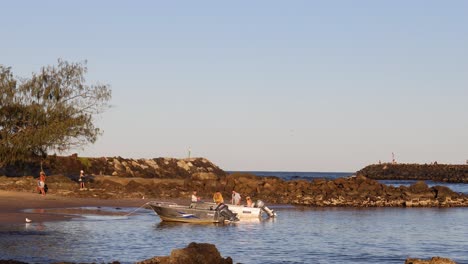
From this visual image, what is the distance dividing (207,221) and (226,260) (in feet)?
79.2

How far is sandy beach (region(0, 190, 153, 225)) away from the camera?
42250 mm

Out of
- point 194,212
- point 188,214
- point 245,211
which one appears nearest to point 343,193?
point 245,211

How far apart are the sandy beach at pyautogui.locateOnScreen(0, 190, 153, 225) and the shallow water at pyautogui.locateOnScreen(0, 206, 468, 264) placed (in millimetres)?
1917

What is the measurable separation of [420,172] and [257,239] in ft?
461

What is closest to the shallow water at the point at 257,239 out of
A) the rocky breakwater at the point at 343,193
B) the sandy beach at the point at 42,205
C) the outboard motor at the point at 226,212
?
the outboard motor at the point at 226,212

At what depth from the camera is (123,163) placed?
101 m

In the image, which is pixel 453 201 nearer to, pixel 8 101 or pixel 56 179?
pixel 56 179

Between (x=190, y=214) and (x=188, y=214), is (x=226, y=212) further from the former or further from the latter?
(x=188, y=214)

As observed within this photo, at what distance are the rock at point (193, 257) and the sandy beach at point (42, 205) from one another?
1924 cm

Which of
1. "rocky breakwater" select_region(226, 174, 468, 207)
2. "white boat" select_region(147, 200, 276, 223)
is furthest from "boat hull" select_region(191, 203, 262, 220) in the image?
"rocky breakwater" select_region(226, 174, 468, 207)

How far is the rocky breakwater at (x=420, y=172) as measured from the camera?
163m

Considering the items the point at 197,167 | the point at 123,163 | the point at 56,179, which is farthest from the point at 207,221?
the point at 197,167

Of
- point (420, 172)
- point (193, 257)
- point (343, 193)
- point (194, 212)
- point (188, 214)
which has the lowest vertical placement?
point (193, 257)

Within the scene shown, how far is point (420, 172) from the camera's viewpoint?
568ft
